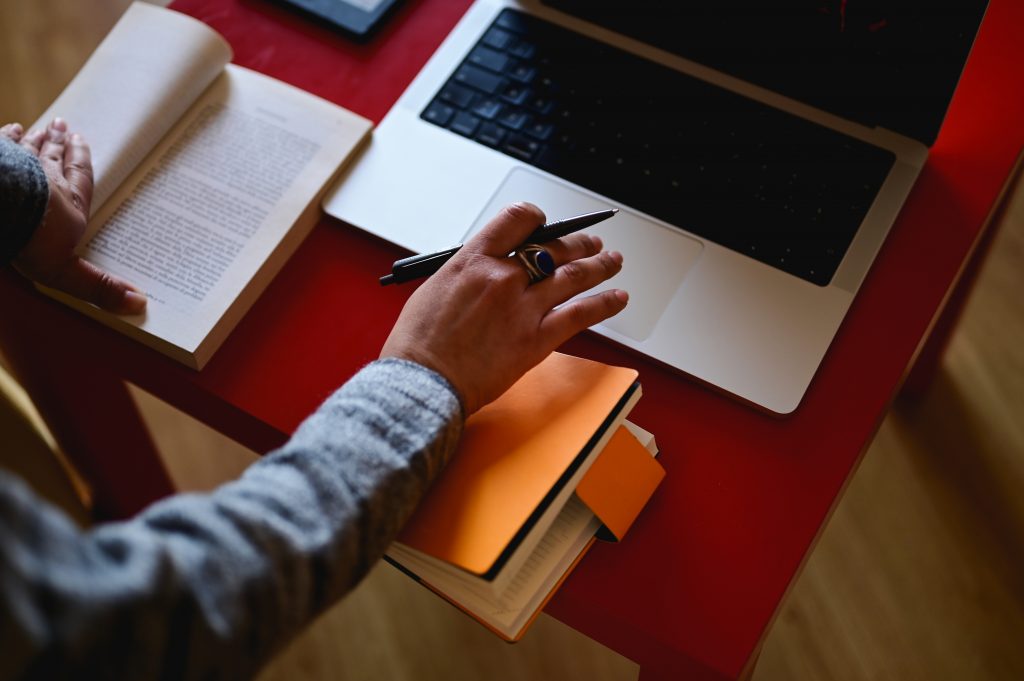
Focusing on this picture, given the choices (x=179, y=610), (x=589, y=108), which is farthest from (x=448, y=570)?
(x=589, y=108)

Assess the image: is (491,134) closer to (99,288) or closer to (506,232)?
(506,232)

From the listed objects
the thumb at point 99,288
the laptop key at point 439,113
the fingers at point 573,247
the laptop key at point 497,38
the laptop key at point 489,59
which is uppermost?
the laptop key at point 497,38

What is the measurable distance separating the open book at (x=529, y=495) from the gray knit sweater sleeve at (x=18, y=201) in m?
0.39

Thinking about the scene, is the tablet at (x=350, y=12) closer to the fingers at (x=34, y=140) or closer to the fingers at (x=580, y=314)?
the fingers at (x=34, y=140)

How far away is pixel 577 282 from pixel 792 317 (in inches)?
7.3

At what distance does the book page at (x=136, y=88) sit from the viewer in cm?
83

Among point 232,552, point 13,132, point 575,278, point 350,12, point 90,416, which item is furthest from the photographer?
point 90,416

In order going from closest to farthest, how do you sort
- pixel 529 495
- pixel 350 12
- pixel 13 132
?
1. pixel 529 495
2. pixel 13 132
3. pixel 350 12

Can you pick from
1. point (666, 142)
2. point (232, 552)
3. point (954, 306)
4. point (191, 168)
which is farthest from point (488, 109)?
point (954, 306)

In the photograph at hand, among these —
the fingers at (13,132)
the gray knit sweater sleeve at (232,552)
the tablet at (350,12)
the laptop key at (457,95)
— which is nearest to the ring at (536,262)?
the gray knit sweater sleeve at (232,552)

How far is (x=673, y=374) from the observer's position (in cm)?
75

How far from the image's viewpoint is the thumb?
2.46ft

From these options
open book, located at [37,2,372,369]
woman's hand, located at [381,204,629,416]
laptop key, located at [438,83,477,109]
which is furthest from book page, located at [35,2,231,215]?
woman's hand, located at [381,204,629,416]

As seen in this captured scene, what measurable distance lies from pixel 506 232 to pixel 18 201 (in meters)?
0.39
